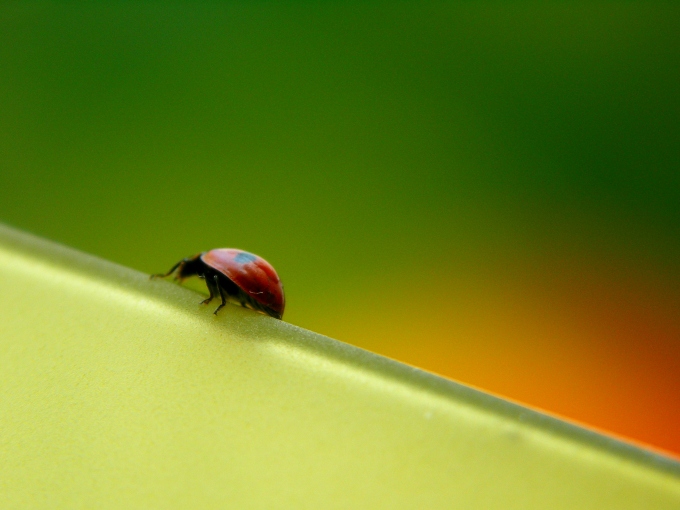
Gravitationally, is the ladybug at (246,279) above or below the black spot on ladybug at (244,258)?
below

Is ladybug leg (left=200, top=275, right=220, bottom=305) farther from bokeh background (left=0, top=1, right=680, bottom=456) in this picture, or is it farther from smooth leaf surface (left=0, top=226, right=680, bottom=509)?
bokeh background (left=0, top=1, right=680, bottom=456)

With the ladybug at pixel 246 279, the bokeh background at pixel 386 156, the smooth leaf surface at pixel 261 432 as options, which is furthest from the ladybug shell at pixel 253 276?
the bokeh background at pixel 386 156

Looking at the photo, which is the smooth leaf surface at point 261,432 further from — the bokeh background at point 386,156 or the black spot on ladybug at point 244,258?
the bokeh background at point 386,156

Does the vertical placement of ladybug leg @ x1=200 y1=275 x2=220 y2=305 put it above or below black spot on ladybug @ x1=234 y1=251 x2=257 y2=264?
below

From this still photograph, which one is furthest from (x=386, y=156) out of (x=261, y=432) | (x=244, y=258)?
(x=261, y=432)

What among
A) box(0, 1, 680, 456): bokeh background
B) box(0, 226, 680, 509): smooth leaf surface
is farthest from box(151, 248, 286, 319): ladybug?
box(0, 1, 680, 456): bokeh background

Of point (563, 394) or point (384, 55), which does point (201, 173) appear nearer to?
point (384, 55)

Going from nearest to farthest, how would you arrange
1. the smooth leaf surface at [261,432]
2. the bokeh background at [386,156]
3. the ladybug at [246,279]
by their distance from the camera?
the smooth leaf surface at [261,432] → the ladybug at [246,279] → the bokeh background at [386,156]
